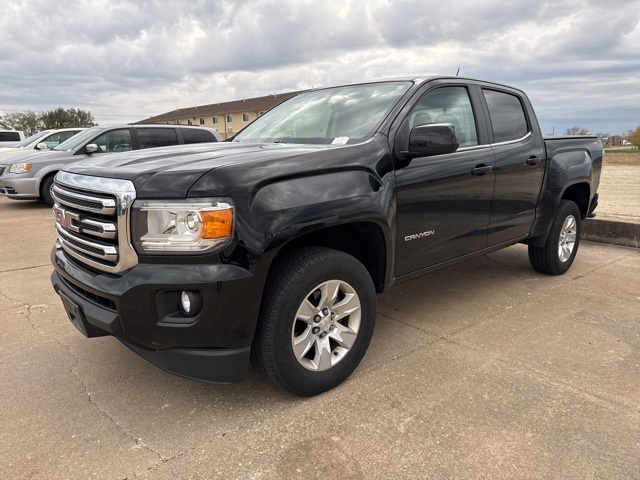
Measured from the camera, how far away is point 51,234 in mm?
7434

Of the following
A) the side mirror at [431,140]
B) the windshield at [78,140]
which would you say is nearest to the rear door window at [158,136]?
the windshield at [78,140]

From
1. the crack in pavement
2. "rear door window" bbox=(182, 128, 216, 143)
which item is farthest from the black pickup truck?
"rear door window" bbox=(182, 128, 216, 143)

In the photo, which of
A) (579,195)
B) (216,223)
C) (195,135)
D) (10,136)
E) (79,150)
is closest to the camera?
(216,223)

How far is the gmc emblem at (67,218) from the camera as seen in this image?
2.70 metres

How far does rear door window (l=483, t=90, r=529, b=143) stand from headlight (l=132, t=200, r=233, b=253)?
9.14 ft

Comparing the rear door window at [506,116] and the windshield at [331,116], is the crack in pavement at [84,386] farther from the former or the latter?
the rear door window at [506,116]

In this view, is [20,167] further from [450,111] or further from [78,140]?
[450,111]

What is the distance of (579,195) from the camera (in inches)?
212

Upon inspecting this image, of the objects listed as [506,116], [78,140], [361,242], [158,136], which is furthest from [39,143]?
[361,242]

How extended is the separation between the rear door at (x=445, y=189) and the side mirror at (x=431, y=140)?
11cm

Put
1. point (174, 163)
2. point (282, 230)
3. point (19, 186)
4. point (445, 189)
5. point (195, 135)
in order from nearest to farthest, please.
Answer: point (282, 230) < point (174, 163) < point (445, 189) < point (19, 186) < point (195, 135)

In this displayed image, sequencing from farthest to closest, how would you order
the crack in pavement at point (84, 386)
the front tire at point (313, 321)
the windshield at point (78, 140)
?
the windshield at point (78, 140) < the front tire at point (313, 321) < the crack in pavement at point (84, 386)

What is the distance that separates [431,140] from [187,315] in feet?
5.90

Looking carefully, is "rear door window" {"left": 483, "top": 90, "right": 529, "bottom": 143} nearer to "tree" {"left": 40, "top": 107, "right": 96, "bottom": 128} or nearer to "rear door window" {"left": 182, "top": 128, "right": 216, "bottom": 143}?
"rear door window" {"left": 182, "top": 128, "right": 216, "bottom": 143}
